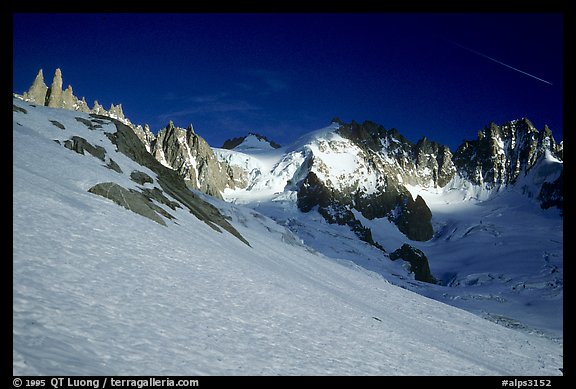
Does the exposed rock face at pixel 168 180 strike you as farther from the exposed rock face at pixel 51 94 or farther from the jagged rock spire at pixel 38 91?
the jagged rock spire at pixel 38 91

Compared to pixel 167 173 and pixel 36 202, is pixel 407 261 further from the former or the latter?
pixel 36 202

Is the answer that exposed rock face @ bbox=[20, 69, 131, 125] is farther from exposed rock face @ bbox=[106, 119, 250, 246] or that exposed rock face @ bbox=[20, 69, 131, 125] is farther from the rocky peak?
exposed rock face @ bbox=[106, 119, 250, 246]

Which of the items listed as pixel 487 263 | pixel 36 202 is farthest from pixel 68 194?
pixel 487 263

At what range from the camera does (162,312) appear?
42.0 ft

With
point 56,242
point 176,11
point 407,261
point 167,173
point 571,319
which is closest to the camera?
point 176,11

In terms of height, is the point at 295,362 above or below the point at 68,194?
below

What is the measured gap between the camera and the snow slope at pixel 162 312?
9.45m

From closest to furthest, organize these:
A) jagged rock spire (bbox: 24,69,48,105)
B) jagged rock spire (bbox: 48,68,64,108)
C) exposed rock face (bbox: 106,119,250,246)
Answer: exposed rock face (bbox: 106,119,250,246)
jagged rock spire (bbox: 24,69,48,105)
jagged rock spire (bbox: 48,68,64,108)

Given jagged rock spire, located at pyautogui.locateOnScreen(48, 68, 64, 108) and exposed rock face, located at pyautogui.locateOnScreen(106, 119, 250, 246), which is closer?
exposed rock face, located at pyautogui.locateOnScreen(106, 119, 250, 246)

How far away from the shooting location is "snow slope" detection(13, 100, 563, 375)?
9445 millimetres

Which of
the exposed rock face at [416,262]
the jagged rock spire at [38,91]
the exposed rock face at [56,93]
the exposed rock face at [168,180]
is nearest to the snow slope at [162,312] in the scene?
the exposed rock face at [168,180]

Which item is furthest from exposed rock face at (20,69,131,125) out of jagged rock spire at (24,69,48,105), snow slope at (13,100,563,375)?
snow slope at (13,100,563,375)
